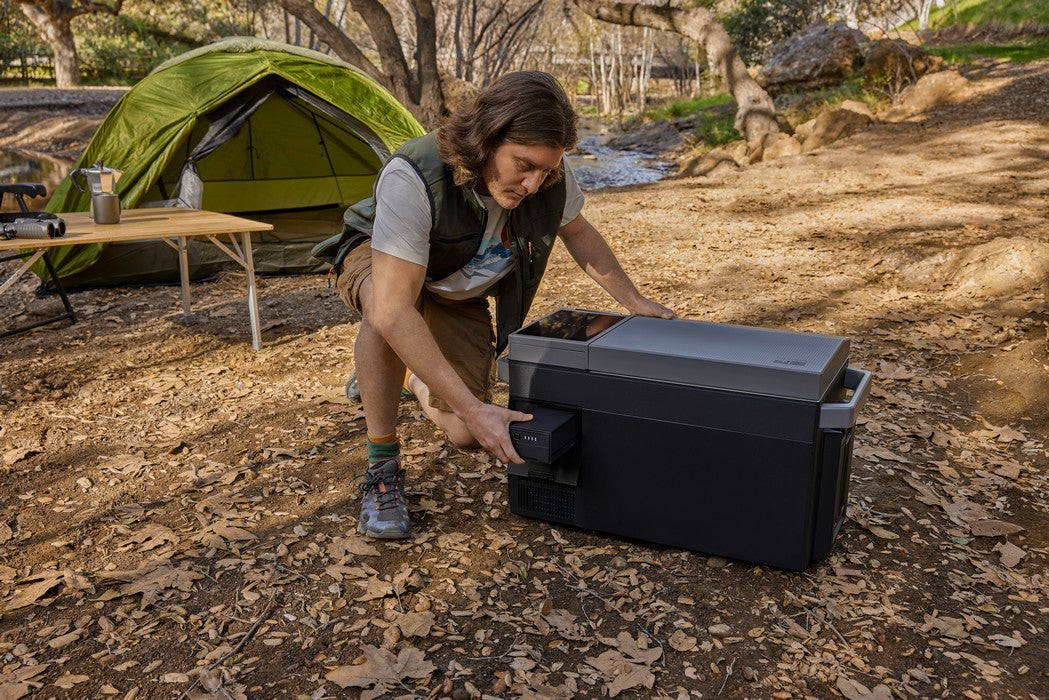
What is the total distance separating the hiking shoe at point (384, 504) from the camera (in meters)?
2.66

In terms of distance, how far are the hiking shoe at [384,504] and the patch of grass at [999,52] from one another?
15.6 meters

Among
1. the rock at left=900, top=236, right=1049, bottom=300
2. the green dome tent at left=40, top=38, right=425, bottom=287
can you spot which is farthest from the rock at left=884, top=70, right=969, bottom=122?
the green dome tent at left=40, top=38, right=425, bottom=287

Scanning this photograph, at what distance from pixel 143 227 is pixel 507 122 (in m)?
2.68

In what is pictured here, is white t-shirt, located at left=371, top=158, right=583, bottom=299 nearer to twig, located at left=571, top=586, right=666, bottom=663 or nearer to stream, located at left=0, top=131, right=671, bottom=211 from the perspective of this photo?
twig, located at left=571, top=586, right=666, bottom=663

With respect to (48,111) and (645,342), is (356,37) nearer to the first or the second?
(48,111)

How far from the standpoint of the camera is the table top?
385cm

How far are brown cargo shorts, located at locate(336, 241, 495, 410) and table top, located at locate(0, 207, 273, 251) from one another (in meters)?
1.62

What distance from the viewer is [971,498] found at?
2926 mm

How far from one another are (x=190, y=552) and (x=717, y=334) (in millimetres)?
1712

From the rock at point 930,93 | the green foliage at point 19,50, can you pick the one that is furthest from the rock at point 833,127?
the green foliage at point 19,50

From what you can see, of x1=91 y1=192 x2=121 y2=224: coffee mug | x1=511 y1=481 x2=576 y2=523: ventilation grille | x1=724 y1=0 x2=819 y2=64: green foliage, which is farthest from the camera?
x1=724 y1=0 x2=819 y2=64: green foliage

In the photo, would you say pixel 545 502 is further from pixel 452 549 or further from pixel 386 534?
pixel 386 534

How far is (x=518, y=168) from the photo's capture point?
238 cm

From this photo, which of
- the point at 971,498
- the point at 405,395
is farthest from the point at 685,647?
the point at 405,395
